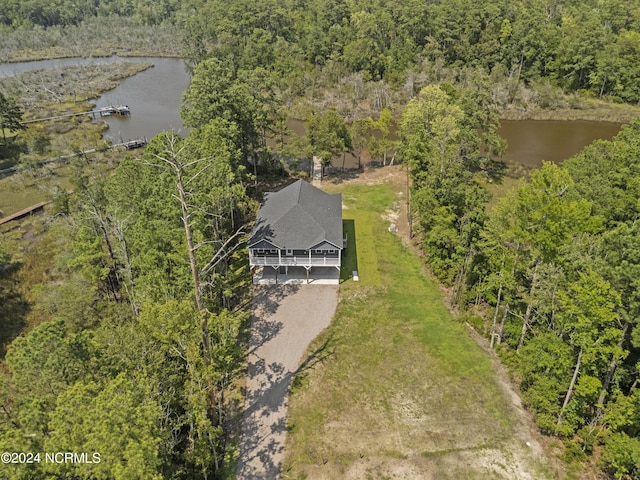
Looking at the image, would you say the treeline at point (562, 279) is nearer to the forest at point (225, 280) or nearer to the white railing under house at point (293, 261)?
the forest at point (225, 280)

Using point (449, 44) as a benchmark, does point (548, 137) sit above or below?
below

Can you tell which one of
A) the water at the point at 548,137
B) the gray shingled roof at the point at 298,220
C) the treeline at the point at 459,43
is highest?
the treeline at the point at 459,43

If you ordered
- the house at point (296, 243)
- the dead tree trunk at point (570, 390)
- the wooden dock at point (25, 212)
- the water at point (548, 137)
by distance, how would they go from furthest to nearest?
the water at point (548, 137) → the wooden dock at point (25, 212) → the house at point (296, 243) → the dead tree trunk at point (570, 390)

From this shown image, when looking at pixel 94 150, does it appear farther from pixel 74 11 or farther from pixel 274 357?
pixel 74 11

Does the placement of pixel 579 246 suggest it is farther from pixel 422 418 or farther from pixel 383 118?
pixel 383 118

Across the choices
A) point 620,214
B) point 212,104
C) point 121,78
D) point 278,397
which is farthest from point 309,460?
point 121,78

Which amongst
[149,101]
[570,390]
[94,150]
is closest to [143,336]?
[570,390]

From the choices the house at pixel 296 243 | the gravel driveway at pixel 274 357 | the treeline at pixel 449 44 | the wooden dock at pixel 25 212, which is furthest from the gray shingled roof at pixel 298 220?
the treeline at pixel 449 44
